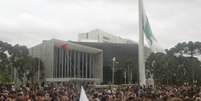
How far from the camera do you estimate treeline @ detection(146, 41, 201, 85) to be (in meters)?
73.2

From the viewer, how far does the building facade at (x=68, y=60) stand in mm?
82875

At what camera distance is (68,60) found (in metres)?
89.7

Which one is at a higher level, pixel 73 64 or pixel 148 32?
pixel 73 64

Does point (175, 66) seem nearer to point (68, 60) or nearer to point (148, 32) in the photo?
point (68, 60)

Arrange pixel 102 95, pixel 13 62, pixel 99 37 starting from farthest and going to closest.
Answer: pixel 99 37
pixel 13 62
pixel 102 95

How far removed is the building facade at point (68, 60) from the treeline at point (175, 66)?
52.2 ft

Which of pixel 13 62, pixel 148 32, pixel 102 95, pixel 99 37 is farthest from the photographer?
pixel 99 37

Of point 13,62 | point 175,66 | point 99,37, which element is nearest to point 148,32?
point 13,62

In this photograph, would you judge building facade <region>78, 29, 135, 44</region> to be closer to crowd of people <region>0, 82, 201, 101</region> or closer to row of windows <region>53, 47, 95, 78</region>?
row of windows <region>53, 47, 95, 78</region>

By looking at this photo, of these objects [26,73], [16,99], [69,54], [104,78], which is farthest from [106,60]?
[16,99]

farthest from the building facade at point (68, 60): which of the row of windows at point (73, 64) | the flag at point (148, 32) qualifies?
the flag at point (148, 32)

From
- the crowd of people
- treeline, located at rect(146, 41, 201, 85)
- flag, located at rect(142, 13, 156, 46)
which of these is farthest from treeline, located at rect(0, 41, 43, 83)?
the crowd of people

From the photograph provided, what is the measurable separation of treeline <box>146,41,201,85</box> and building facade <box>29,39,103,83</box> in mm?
15899

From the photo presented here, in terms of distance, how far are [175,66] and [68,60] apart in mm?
23396
